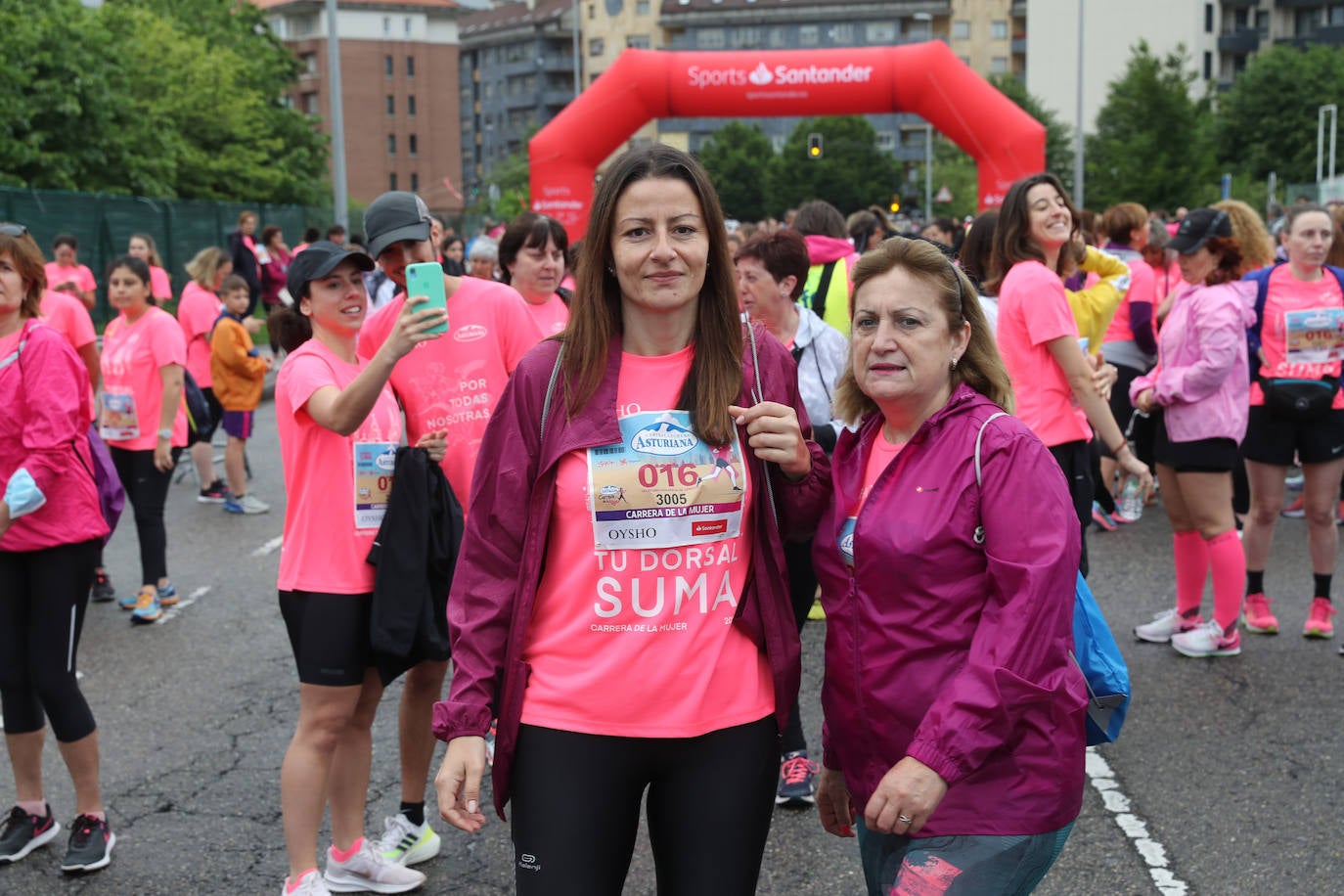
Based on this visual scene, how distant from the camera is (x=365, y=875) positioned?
412 centimetres

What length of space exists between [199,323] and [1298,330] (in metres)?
8.11

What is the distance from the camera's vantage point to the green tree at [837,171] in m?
89.0

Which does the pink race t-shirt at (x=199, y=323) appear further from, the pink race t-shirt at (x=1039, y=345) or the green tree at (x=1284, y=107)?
the green tree at (x=1284, y=107)

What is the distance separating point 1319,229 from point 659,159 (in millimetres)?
5017

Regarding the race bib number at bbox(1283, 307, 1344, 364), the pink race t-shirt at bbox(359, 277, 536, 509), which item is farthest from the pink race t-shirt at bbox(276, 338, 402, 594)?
the race bib number at bbox(1283, 307, 1344, 364)

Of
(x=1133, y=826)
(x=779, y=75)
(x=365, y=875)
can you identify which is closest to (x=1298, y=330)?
(x=1133, y=826)

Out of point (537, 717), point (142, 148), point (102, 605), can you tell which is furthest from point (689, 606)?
point (142, 148)

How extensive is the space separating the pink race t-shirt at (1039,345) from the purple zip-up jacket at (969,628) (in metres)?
2.54

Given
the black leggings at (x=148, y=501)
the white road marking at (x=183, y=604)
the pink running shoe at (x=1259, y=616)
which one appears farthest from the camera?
the black leggings at (x=148, y=501)

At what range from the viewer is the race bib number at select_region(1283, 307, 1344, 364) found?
258 inches

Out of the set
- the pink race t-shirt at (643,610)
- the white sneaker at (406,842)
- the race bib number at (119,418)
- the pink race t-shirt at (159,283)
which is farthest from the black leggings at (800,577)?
the pink race t-shirt at (159,283)

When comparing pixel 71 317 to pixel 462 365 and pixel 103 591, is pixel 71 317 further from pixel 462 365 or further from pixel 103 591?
pixel 462 365

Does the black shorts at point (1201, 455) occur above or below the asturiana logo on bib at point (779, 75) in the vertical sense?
below

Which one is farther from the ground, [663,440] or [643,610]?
[663,440]
